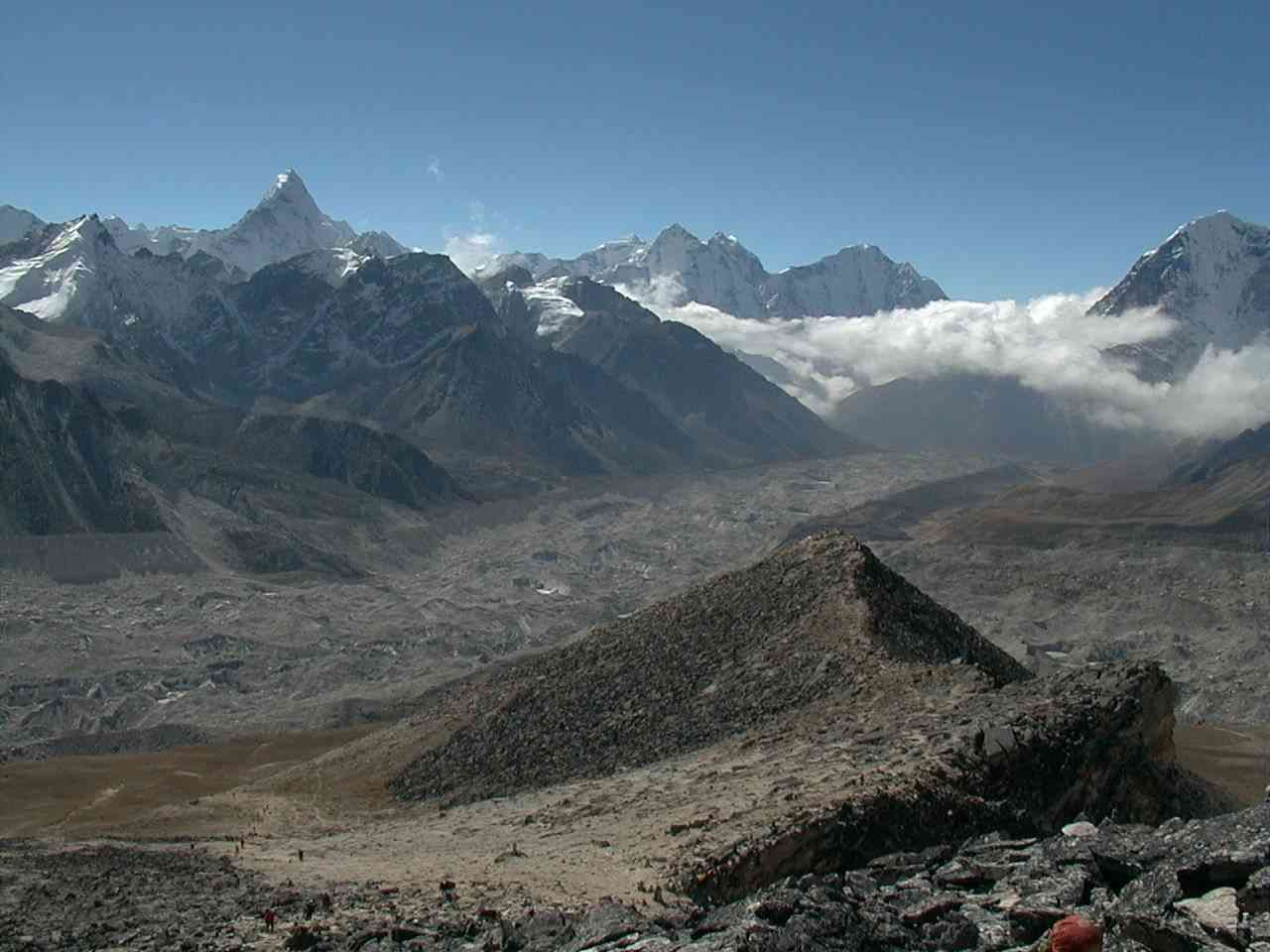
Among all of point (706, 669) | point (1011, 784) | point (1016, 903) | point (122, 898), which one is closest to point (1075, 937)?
point (1016, 903)

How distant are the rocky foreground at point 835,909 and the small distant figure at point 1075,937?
0.66 meters

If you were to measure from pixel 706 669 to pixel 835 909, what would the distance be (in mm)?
38663

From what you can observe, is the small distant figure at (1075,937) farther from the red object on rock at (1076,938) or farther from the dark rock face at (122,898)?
the dark rock face at (122,898)

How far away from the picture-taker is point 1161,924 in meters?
17.2

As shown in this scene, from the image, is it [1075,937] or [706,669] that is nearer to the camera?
[1075,937]

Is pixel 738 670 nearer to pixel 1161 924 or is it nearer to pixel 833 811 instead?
pixel 833 811

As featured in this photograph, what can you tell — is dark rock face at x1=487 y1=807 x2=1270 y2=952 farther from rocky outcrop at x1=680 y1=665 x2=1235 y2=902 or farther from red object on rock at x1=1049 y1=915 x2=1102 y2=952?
rocky outcrop at x1=680 y1=665 x2=1235 y2=902

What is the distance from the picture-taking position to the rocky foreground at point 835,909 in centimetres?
1886

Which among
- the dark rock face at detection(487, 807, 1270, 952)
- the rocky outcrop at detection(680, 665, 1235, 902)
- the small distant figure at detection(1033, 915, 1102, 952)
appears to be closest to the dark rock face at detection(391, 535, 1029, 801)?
the rocky outcrop at detection(680, 665, 1235, 902)

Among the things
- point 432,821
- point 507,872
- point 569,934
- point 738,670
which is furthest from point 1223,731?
point 569,934

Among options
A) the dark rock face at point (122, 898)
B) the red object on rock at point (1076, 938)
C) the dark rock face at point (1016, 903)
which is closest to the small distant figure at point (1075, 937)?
the red object on rock at point (1076, 938)

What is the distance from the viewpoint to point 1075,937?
16.3 m

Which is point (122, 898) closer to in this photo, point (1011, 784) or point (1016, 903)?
point (1016, 903)

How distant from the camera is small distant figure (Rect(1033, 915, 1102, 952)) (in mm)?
16281
